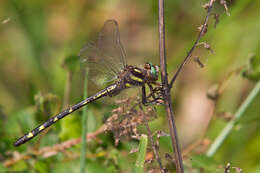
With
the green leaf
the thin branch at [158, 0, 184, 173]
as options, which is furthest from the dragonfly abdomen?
the thin branch at [158, 0, 184, 173]

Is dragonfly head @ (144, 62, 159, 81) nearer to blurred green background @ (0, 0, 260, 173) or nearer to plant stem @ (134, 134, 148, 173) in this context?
plant stem @ (134, 134, 148, 173)

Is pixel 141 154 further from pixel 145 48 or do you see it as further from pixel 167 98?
pixel 145 48

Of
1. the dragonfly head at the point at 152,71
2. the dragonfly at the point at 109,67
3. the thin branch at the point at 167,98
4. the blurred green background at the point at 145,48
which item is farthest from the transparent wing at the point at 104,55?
the blurred green background at the point at 145,48

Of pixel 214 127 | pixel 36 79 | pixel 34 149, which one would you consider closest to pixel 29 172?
pixel 34 149

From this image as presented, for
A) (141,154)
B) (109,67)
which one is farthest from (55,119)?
(141,154)

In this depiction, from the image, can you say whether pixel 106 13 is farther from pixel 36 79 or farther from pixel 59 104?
pixel 59 104

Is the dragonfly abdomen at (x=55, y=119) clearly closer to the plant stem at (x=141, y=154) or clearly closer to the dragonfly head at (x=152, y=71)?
the dragonfly head at (x=152, y=71)

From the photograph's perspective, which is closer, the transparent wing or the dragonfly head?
the dragonfly head
